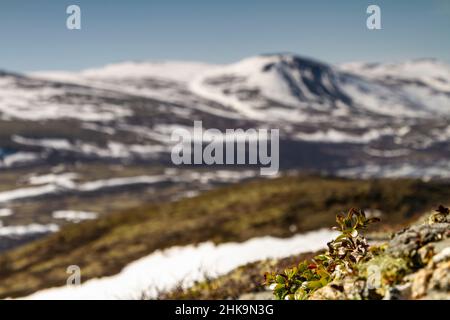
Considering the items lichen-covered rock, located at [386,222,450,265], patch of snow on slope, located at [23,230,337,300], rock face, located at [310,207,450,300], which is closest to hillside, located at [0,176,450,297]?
patch of snow on slope, located at [23,230,337,300]

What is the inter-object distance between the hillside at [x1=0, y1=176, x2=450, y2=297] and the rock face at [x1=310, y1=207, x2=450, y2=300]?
19329mm

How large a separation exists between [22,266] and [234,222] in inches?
468

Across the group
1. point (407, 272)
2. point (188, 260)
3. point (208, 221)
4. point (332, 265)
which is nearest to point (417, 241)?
point (407, 272)

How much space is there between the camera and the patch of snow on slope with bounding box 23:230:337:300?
20.0m

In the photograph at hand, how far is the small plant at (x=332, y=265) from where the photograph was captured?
6.31m

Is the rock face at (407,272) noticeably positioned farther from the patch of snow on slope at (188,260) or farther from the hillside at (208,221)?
the hillside at (208,221)

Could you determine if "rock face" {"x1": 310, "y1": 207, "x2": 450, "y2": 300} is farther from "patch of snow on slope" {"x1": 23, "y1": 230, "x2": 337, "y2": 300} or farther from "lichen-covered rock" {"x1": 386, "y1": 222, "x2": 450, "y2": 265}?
"patch of snow on slope" {"x1": 23, "y1": 230, "x2": 337, "y2": 300}

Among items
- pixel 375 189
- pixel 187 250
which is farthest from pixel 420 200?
pixel 187 250

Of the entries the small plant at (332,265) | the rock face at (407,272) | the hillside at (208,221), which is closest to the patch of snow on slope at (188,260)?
the hillside at (208,221)

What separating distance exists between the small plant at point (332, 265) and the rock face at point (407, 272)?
427 millimetres

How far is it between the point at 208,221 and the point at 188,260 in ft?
21.7
